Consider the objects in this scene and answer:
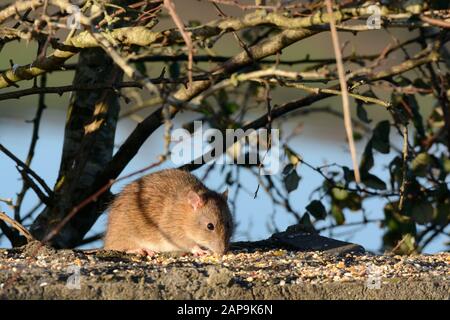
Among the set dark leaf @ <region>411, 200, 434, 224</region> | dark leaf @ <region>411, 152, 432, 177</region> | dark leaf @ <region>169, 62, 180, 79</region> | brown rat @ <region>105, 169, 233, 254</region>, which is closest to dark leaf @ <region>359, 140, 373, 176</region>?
dark leaf @ <region>411, 152, 432, 177</region>

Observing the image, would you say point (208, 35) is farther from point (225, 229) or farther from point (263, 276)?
point (225, 229)

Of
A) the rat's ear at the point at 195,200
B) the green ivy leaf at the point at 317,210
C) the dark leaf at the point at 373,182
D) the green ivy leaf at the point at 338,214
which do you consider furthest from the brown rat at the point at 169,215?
the green ivy leaf at the point at 338,214

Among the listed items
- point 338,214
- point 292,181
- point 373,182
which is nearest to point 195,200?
point 292,181

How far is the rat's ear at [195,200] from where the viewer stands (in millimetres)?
Answer: 6559

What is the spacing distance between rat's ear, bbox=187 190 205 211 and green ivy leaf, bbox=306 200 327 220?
35.3 inches

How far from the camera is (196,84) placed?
625cm

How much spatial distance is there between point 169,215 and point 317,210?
1101mm

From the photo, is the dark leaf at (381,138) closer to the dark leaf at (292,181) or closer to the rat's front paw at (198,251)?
the dark leaf at (292,181)

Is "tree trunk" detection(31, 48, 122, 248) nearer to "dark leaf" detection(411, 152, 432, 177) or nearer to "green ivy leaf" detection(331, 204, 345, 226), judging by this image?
"green ivy leaf" detection(331, 204, 345, 226)

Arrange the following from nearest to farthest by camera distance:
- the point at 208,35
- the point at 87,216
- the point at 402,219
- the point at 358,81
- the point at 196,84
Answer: the point at 208,35
the point at 358,81
the point at 196,84
the point at 87,216
the point at 402,219

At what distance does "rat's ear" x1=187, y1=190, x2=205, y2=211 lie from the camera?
656cm

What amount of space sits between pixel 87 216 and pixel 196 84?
1.48 meters

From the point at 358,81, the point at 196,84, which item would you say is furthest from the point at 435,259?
the point at 196,84

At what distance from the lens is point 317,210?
7152 mm
